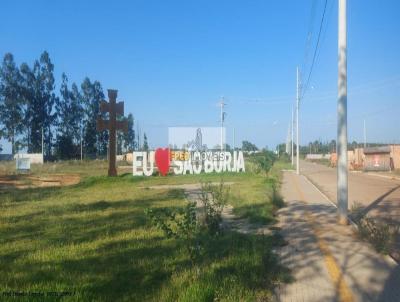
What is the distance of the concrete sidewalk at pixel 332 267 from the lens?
673cm

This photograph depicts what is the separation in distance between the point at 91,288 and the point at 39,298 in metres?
0.85

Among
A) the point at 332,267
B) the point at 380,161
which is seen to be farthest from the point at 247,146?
the point at 332,267

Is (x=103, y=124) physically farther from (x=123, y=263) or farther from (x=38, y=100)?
(x=38, y=100)

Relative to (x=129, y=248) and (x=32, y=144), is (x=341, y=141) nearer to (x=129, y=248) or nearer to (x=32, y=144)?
(x=129, y=248)

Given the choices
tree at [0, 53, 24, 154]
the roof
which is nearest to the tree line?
tree at [0, 53, 24, 154]

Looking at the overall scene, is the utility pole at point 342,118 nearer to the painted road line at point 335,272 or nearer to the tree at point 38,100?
the painted road line at point 335,272

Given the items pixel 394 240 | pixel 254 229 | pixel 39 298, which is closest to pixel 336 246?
pixel 394 240

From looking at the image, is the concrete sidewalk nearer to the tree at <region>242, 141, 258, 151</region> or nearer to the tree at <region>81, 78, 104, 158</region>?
the tree at <region>81, 78, 104, 158</region>

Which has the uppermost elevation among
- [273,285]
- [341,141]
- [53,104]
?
[53,104]

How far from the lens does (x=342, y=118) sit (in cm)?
1356

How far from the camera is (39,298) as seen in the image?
576 centimetres

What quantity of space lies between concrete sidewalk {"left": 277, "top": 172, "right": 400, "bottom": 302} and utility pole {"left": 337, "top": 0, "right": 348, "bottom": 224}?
0.60 metres

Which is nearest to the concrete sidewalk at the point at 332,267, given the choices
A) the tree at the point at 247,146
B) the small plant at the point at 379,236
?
the small plant at the point at 379,236

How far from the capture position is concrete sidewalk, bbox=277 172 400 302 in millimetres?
6734
